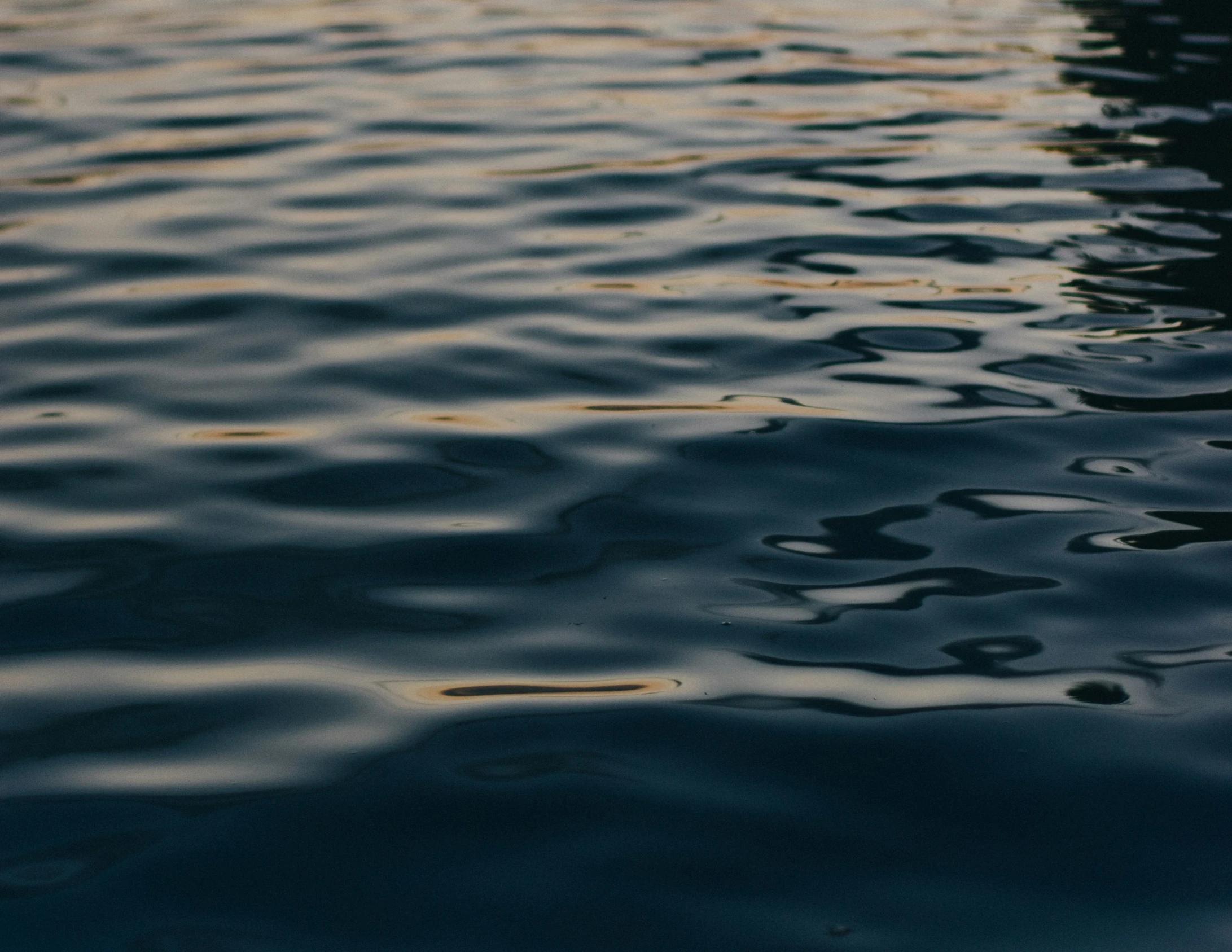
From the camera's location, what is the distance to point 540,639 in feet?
7.61

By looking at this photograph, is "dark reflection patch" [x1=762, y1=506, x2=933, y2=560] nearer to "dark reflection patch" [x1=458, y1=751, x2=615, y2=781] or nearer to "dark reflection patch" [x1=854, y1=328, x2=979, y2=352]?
"dark reflection patch" [x1=458, y1=751, x2=615, y2=781]

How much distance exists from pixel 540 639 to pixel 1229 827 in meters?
1.05

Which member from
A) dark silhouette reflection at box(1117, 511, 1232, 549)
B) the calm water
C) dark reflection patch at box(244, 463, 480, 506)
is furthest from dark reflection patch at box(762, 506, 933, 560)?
dark reflection patch at box(244, 463, 480, 506)

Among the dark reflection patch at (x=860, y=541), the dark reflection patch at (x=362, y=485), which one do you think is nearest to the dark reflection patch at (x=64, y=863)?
the dark reflection patch at (x=362, y=485)

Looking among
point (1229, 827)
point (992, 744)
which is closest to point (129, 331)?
point (992, 744)

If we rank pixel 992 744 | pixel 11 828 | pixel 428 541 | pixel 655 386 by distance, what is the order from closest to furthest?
1. pixel 11 828
2. pixel 992 744
3. pixel 428 541
4. pixel 655 386

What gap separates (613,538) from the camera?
105 inches

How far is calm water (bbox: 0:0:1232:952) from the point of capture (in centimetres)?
181

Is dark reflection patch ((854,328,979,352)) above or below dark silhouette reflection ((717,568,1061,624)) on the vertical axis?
above

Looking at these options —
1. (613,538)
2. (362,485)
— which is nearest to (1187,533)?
(613,538)

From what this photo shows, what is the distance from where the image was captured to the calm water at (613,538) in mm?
1811

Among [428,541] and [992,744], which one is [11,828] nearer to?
[428,541]

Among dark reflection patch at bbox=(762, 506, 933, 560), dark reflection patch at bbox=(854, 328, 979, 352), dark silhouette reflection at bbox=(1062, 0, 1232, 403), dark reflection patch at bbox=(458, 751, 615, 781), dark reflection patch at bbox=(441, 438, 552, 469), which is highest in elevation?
dark silhouette reflection at bbox=(1062, 0, 1232, 403)

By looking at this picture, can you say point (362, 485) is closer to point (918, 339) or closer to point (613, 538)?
point (613, 538)
